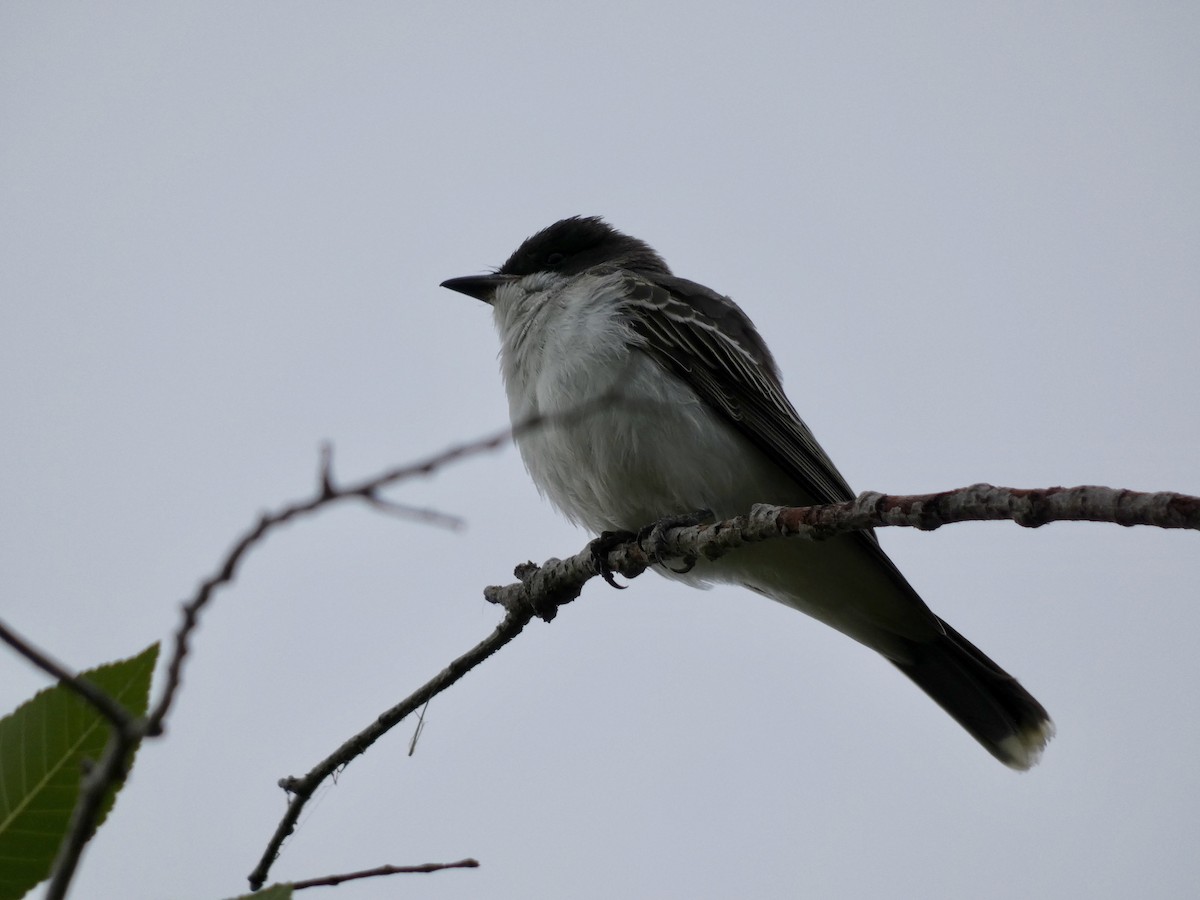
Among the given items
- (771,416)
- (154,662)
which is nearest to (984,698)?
(771,416)

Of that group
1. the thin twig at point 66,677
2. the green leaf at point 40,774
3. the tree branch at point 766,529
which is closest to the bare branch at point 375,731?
the tree branch at point 766,529

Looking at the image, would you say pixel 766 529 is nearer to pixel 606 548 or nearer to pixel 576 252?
pixel 606 548

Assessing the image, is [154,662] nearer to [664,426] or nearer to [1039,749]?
[664,426]

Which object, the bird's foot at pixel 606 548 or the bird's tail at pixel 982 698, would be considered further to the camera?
the bird's tail at pixel 982 698

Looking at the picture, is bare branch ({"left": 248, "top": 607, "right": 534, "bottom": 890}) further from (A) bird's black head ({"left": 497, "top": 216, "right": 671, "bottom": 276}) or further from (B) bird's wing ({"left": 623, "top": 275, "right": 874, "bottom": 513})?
(A) bird's black head ({"left": 497, "top": 216, "right": 671, "bottom": 276})

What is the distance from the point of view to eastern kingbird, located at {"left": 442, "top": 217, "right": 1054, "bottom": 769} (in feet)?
18.7

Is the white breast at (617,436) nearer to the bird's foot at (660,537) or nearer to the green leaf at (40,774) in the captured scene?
the bird's foot at (660,537)

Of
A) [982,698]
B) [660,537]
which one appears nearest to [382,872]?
[660,537]

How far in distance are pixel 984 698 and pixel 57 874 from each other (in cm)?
559

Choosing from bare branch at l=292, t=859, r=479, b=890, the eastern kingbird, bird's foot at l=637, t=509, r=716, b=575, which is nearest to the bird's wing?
the eastern kingbird

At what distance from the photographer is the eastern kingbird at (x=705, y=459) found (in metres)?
5.71

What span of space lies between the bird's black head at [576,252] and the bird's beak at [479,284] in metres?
0.21

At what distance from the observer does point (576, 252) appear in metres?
7.77

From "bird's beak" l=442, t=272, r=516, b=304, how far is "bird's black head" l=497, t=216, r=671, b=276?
21cm
